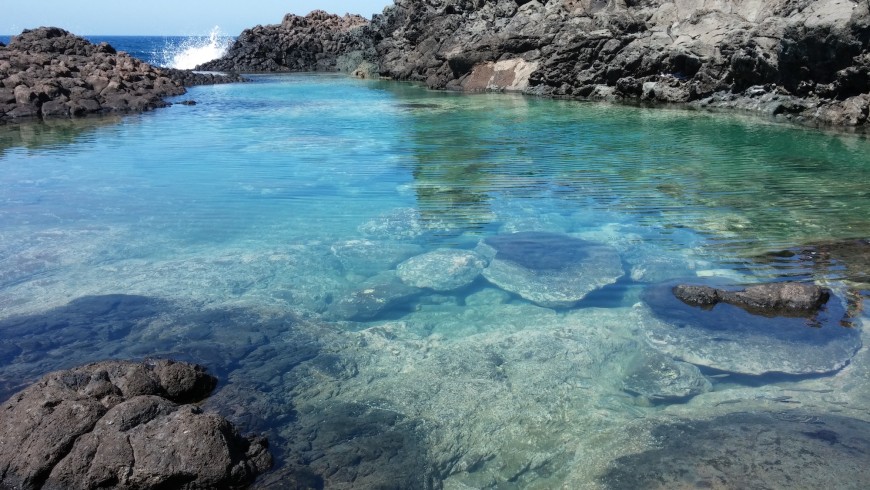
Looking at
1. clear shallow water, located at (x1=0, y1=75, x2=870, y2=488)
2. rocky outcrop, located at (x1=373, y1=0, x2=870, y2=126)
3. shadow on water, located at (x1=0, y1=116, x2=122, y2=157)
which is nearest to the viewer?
clear shallow water, located at (x1=0, y1=75, x2=870, y2=488)

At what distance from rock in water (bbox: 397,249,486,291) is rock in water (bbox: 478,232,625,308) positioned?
0.26 m

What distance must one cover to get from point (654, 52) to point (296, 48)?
4857 centimetres

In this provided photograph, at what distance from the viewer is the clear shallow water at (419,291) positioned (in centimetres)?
584

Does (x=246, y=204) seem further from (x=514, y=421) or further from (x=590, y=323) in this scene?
(x=514, y=421)

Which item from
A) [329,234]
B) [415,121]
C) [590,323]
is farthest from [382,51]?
[590,323]

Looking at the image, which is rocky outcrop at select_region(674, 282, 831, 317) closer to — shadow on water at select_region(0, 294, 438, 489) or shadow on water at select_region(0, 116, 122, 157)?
shadow on water at select_region(0, 294, 438, 489)

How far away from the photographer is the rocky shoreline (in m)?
20.3

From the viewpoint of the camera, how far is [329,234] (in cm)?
1139

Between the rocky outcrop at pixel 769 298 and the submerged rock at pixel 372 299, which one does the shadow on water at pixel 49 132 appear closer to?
the submerged rock at pixel 372 299

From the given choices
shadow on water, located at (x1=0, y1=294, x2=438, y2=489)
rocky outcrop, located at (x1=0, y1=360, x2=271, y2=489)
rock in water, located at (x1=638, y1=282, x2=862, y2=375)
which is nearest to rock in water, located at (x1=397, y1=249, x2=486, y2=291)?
shadow on water, located at (x1=0, y1=294, x2=438, y2=489)

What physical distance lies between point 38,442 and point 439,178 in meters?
11.5

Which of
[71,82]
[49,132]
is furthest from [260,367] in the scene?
[71,82]

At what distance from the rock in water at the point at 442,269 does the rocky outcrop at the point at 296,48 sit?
5518 centimetres

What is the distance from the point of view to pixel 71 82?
3153 centimetres
